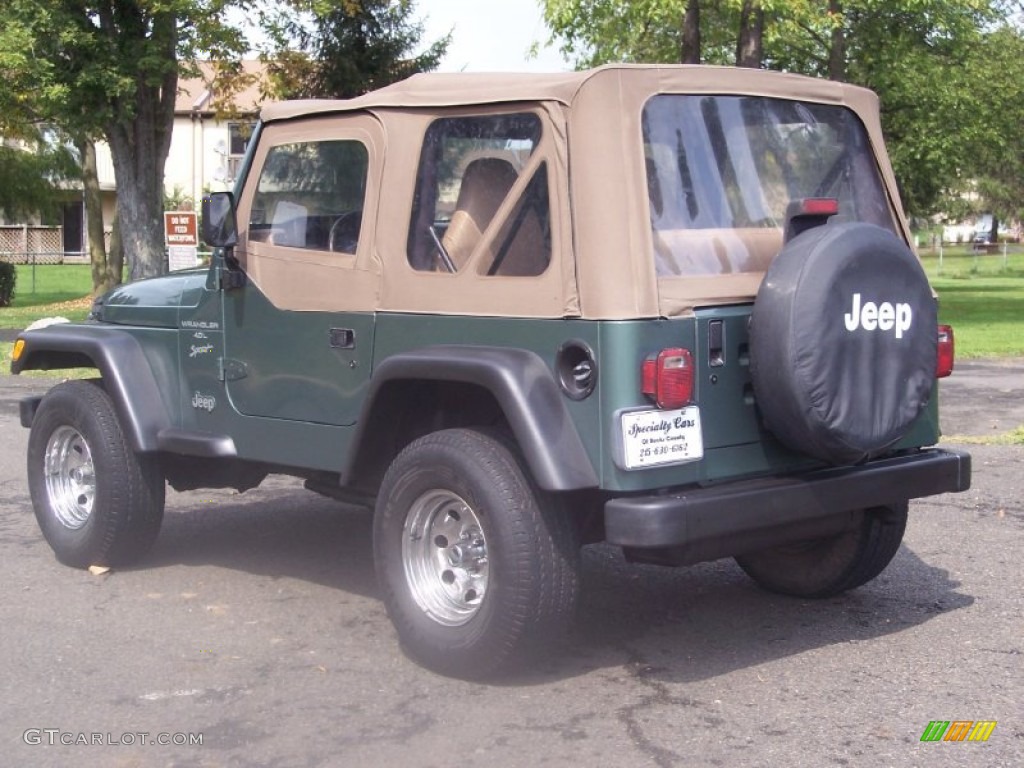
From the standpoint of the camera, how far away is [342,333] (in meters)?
5.68

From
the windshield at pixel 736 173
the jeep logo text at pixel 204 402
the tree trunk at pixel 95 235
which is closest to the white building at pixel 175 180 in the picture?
the tree trunk at pixel 95 235

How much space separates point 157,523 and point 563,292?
2.82 metres

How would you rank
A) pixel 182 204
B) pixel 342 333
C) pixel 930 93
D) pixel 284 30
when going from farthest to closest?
1. pixel 182 204
2. pixel 930 93
3. pixel 284 30
4. pixel 342 333

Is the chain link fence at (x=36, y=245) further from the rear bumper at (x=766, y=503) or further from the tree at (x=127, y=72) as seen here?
the rear bumper at (x=766, y=503)

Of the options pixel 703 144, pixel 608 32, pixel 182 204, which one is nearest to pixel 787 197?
pixel 703 144

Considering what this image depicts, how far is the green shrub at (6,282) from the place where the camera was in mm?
30856

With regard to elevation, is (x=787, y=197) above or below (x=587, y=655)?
above

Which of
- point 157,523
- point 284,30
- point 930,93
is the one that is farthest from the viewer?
point 930,93

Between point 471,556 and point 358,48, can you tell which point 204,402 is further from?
point 358,48

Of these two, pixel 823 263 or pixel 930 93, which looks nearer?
Result: pixel 823 263

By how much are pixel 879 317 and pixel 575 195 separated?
1.15m

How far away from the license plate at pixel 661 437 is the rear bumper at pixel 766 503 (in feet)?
0.43

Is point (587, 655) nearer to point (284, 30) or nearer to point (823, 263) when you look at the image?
point (823, 263)

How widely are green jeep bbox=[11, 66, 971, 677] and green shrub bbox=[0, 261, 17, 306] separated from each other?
2645cm
